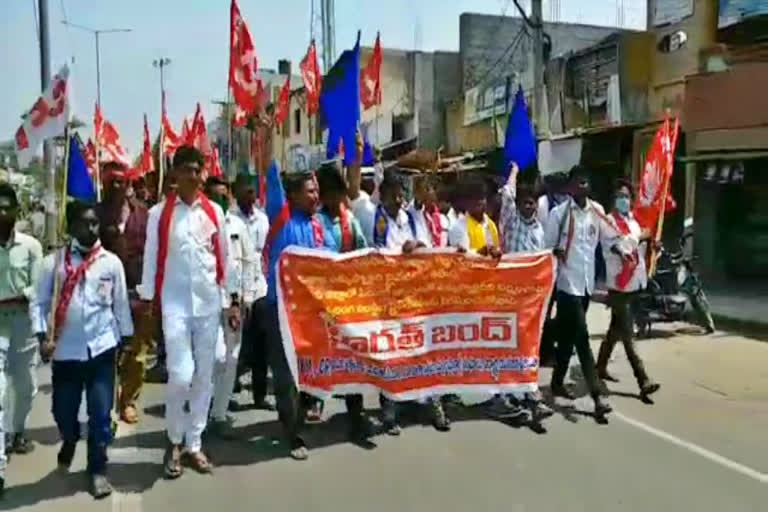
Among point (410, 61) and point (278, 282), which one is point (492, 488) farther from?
point (410, 61)

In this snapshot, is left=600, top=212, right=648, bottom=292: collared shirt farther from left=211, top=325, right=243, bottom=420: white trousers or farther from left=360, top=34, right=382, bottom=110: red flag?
left=360, top=34, right=382, bottom=110: red flag

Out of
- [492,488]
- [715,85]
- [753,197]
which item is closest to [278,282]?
[492,488]

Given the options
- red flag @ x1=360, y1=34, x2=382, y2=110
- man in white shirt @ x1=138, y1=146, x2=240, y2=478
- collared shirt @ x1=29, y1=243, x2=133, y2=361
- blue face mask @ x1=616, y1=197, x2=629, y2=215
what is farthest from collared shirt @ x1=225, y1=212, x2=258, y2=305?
red flag @ x1=360, y1=34, x2=382, y2=110

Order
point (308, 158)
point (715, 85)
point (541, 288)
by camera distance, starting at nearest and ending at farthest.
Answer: point (541, 288), point (715, 85), point (308, 158)

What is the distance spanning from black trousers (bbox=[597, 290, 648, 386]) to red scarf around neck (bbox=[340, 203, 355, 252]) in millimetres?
2610

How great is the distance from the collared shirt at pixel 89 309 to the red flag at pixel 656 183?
19.5 feet

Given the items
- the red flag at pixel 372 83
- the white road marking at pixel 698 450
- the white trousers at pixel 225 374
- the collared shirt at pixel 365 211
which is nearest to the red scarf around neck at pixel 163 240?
the white trousers at pixel 225 374

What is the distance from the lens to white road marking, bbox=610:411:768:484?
547cm

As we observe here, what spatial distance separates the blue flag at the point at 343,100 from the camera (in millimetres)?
8133

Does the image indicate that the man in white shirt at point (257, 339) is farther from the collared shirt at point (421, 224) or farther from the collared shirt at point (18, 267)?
the collared shirt at point (18, 267)

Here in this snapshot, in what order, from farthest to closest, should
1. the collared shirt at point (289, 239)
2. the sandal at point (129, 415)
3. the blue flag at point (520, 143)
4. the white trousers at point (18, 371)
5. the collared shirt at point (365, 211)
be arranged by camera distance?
the blue flag at point (520, 143) → the collared shirt at point (365, 211) → the sandal at point (129, 415) → the collared shirt at point (289, 239) → the white trousers at point (18, 371)

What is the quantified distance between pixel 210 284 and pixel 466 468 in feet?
6.49

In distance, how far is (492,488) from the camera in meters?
5.18

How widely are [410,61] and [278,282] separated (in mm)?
30059
